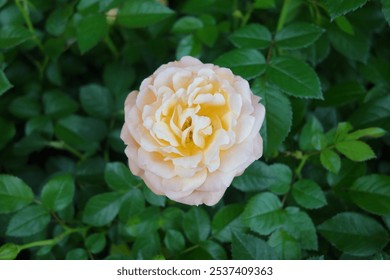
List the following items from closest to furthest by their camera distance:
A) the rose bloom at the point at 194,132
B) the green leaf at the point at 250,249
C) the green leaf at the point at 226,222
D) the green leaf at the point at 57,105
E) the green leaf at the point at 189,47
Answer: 1. the rose bloom at the point at 194,132
2. the green leaf at the point at 250,249
3. the green leaf at the point at 226,222
4. the green leaf at the point at 189,47
5. the green leaf at the point at 57,105

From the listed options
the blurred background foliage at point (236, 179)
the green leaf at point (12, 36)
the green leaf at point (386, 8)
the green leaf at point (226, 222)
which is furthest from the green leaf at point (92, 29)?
the green leaf at point (386, 8)

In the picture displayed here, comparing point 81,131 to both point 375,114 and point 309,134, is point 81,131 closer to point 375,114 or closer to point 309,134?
point 309,134

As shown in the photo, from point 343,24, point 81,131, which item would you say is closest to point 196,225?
point 81,131

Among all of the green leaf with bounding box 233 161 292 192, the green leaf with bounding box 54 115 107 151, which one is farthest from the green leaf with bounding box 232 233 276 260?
the green leaf with bounding box 54 115 107 151

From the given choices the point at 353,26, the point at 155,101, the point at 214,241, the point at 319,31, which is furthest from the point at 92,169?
the point at 353,26

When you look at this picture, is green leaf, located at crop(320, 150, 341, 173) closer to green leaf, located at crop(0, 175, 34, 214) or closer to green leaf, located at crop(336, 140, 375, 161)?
green leaf, located at crop(336, 140, 375, 161)

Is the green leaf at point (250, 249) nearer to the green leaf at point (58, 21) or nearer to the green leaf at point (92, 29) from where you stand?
the green leaf at point (92, 29)

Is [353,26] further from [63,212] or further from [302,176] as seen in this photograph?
[63,212]
